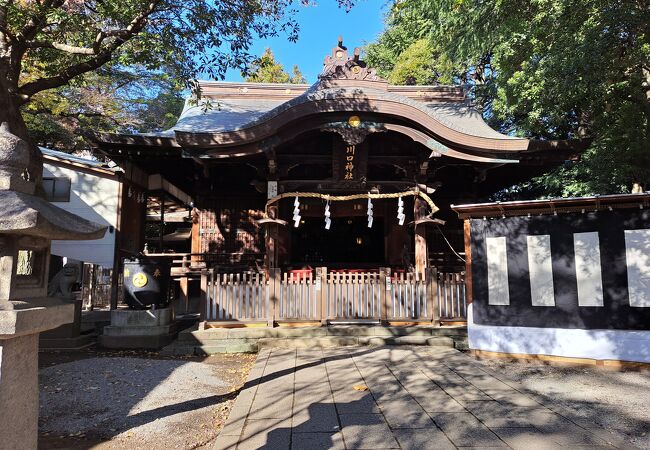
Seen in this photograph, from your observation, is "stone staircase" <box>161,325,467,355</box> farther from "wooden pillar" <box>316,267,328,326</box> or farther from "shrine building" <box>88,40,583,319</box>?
"shrine building" <box>88,40,583,319</box>

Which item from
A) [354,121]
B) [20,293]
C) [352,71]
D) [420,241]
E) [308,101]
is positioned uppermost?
[352,71]

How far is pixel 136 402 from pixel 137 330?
3612mm

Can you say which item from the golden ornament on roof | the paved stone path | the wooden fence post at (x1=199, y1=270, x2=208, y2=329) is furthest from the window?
the paved stone path

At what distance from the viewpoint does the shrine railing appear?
836 centimetres

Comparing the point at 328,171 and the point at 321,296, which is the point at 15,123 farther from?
the point at 328,171

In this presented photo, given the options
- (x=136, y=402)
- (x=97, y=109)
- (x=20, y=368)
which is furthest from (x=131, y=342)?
(x=97, y=109)

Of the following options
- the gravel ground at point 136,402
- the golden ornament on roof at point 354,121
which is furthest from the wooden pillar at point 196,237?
the golden ornament on roof at point 354,121

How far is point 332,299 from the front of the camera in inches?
335

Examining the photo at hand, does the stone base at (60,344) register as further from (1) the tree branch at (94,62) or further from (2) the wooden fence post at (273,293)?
(1) the tree branch at (94,62)

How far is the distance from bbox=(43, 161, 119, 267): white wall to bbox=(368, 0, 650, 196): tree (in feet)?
34.1

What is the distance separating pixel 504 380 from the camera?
18.7 ft

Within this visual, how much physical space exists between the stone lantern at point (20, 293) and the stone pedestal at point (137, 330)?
5.75 metres

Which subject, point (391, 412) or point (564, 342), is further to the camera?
point (564, 342)

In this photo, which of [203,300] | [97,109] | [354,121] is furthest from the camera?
[97,109]
